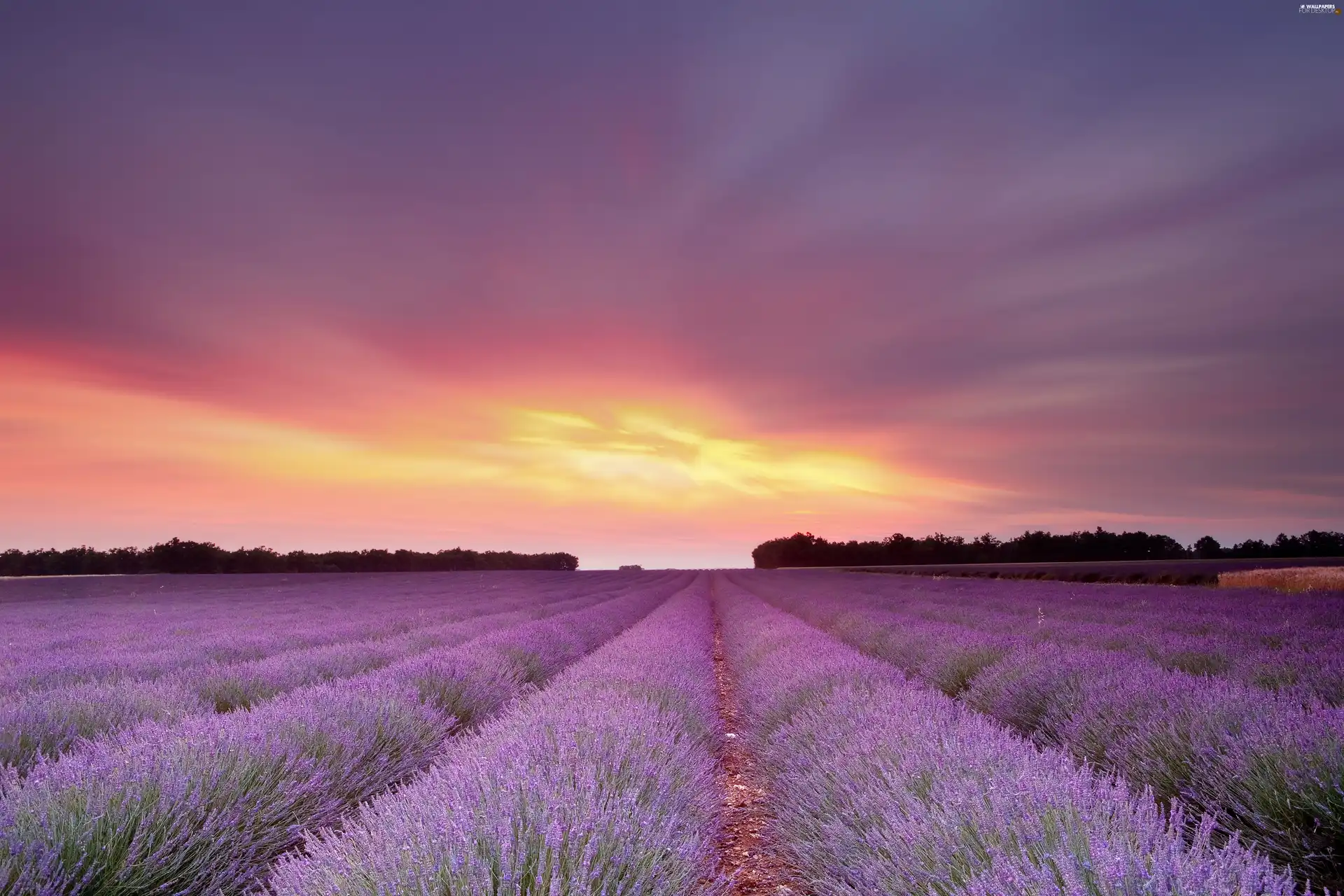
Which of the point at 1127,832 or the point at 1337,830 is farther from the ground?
the point at 1127,832

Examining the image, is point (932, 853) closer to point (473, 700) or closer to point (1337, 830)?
point (1337, 830)

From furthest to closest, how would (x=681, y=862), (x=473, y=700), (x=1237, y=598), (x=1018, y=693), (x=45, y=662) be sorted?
1. (x=1237, y=598)
2. (x=45, y=662)
3. (x=473, y=700)
4. (x=1018, y=693)
5. (x=681, y=862)

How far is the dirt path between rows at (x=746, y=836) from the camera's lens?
3.24 meters

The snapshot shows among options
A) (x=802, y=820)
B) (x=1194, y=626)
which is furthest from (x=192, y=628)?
(x=1194, y=626)

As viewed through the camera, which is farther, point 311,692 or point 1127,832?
point 311,692

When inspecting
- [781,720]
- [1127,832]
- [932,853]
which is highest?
[1127,832]

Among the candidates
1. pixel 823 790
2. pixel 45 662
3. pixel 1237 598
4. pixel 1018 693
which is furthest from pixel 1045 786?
pixel 1237 598

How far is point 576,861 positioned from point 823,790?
1.40 m

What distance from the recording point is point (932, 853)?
6.27 feet

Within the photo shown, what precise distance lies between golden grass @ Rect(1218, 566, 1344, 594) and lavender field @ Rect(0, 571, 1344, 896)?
39.1 ft

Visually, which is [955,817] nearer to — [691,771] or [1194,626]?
[691,771]

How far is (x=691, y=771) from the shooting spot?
3.12m

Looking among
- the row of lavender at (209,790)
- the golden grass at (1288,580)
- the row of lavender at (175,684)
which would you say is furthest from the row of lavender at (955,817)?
the golden grass at (1288,580)

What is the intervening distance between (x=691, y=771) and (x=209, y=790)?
2.02 m
